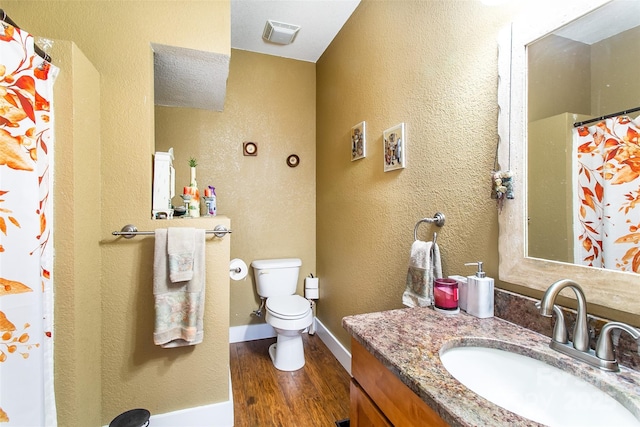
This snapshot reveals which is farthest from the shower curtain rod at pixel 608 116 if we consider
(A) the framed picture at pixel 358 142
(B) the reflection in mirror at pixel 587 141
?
(A) the framed picture at pixel 358 142

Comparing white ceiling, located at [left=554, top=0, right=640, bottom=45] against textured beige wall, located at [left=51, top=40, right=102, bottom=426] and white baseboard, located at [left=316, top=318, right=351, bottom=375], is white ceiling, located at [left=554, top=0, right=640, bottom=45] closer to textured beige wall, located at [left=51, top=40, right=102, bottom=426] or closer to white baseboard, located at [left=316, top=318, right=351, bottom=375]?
textured beige wall, located at [left=51, top=40, right=102, bottom=426]

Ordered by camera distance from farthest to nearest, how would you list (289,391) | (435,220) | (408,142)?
(289,391), (408,142), (435,220)

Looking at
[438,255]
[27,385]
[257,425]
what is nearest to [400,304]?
[438,255]

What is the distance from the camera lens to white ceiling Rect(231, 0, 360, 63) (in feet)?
6.49

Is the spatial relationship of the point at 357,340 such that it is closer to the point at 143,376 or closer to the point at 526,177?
the point at 526,177

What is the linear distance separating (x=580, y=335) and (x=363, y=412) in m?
0.62

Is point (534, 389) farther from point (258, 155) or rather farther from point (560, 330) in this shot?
point (258, 155)

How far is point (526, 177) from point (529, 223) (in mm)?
149

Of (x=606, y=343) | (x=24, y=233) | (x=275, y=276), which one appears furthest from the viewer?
(x=275, y=276)

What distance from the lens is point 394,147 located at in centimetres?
161

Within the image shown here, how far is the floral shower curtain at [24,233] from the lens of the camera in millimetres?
903

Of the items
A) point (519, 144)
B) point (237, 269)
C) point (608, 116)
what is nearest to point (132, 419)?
point (237, 269)

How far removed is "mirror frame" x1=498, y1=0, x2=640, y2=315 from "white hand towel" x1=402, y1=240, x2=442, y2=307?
270 millimetres

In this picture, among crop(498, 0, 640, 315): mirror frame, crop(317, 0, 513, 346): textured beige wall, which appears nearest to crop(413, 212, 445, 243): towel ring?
crop(317, 0, 513, 346): textured beige wall
